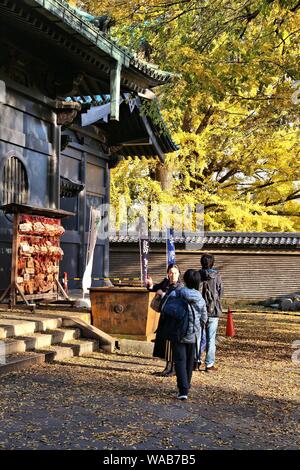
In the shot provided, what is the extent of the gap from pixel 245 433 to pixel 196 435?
1.81 feet

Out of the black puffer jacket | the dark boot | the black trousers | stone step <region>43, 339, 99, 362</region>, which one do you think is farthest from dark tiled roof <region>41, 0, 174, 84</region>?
the dark boot

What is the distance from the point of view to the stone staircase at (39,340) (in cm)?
841

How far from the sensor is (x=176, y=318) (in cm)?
730

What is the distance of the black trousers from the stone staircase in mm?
2481

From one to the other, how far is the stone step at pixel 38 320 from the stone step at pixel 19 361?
49.6 inches

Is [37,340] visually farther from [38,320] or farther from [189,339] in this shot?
[189,339]

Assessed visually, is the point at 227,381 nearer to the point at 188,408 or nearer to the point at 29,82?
the point at 188,408

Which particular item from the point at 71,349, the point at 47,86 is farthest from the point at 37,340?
the point at 47,86

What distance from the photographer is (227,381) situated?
8.46 m

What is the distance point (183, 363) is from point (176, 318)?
59 centimetres

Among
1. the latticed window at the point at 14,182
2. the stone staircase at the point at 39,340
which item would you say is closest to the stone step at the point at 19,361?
the stone staircase at the point at 39,340

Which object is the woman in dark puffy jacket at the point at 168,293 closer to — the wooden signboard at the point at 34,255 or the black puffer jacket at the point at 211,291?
the black puffer jacket at the point at 211,291

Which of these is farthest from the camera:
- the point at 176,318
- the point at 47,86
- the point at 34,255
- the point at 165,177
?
the point at 165,177

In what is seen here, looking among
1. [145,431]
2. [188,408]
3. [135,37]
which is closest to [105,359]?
[188,408]
